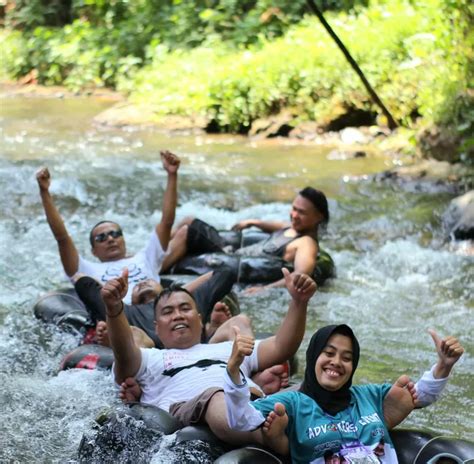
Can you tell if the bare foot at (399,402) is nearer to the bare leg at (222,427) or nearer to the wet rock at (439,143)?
the bare leg at (222,427)

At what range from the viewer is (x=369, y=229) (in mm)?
9359

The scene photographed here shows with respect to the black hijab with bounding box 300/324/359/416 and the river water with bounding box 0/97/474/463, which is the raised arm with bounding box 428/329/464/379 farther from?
the river water with bounding box 0/97/474/463

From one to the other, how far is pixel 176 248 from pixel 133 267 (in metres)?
1.07

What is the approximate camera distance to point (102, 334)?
5465 mm

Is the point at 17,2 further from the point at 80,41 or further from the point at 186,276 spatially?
the point at 186,276

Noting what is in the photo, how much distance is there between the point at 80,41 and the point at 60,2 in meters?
3.22

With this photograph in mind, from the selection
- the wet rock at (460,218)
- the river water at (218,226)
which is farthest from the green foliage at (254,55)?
the wet rock at (460,218)

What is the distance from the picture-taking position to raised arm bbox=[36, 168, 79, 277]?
630 cm

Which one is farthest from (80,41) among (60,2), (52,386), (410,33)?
(52,386)

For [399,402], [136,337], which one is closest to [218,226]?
[136,337]

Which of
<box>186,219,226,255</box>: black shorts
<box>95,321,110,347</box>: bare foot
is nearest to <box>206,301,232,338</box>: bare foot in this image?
<box>95,321,110,347</box>: bare foot

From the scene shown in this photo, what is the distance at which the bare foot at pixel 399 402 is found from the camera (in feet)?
13.3

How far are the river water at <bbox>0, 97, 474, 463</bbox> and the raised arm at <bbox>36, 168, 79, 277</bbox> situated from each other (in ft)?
1.55

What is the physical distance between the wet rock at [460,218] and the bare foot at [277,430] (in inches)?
210
